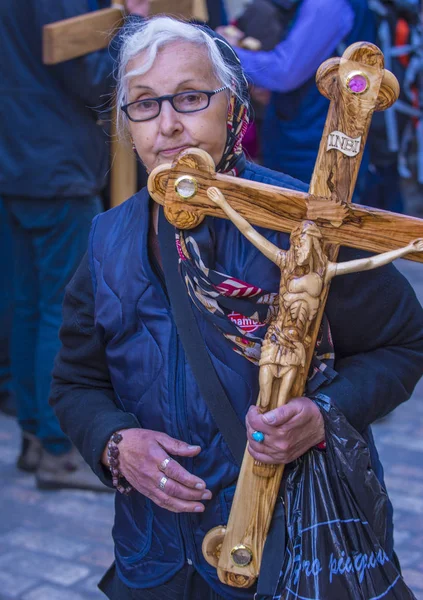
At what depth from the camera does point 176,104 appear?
1.84 m

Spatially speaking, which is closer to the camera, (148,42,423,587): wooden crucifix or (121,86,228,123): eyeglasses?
(148,42,423,587): wooden crucifix

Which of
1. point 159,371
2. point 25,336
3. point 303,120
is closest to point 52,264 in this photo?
point 25,336

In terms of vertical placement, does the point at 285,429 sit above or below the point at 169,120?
below

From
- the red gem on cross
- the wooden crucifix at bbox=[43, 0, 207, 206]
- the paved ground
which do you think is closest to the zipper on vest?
the red gem on cross

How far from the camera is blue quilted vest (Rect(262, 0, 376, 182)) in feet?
14.4

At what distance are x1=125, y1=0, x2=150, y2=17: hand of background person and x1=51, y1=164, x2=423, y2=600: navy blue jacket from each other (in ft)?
6.12

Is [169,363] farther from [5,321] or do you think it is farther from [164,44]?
[5,321]

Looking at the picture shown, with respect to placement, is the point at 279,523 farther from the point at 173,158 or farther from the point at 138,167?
the point at 138,167

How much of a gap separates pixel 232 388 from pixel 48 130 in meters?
2.31

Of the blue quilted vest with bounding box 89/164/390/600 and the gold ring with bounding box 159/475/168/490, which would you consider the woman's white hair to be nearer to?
the blue quilted vest with bounding box 89/164/390/600

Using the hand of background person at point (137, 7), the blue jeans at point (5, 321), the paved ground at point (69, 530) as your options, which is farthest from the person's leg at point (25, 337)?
the hand of background person at point (137, 7)

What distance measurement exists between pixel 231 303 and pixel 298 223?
0.20m

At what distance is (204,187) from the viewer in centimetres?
170

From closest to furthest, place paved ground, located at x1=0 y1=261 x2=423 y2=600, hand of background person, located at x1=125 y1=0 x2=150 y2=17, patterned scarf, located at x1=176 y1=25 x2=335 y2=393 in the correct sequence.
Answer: patterned scarf, located at x1=176 y1=25 x2=335 y2=393
paved ground, located at x1=0 y1=261 x2=423 y2=600
hand of background person, located at x1=125 y1=0 x2=150 y2=17
